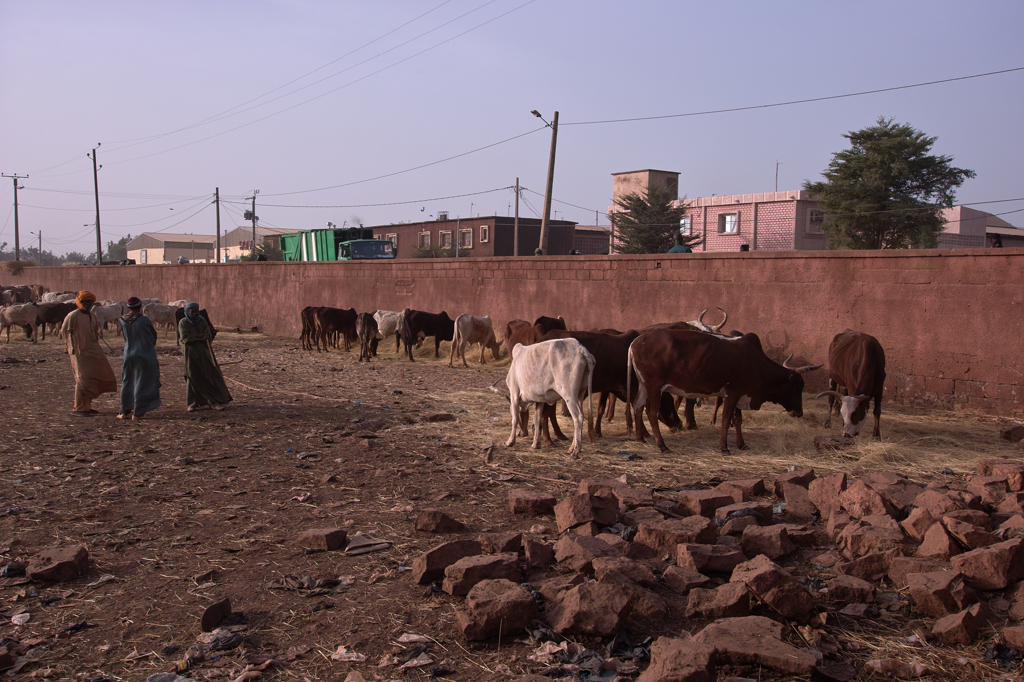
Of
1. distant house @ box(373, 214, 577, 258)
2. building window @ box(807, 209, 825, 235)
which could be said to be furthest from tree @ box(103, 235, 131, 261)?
building window @ box(807, 209, 825, 235)

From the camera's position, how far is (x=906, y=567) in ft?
15.6

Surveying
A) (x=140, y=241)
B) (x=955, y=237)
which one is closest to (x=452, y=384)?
(x=955, y=237)

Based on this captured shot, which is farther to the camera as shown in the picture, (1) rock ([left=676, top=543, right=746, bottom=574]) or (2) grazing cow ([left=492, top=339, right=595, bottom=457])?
(2) grazing cow ([left=492, top=339, right=595, bottom=457])

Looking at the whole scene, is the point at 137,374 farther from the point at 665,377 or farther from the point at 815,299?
the point at 815,299

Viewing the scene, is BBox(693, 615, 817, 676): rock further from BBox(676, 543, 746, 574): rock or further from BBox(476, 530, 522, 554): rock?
BBox(476, 530, 522, 554): rock

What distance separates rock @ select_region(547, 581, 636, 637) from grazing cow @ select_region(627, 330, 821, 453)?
467 cm

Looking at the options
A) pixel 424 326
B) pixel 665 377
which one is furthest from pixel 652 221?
pixel 665 377

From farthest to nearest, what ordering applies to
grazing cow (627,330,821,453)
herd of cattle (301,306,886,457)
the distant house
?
the distant house
grazing cow (627,330,821,453)
herd of cattle (301,306,886,457)

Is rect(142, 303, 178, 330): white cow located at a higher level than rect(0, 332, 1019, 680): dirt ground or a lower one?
higher

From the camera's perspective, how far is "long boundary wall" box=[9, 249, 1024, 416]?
10.7m

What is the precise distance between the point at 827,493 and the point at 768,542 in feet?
4.25

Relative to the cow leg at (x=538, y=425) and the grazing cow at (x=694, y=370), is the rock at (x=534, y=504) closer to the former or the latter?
the cow leg at (x=538, y=425)

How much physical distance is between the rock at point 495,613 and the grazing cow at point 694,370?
190 inches

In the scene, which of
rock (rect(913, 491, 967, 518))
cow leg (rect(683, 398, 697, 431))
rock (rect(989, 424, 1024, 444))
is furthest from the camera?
cow leg (rect(683, 398, 697, 431))
